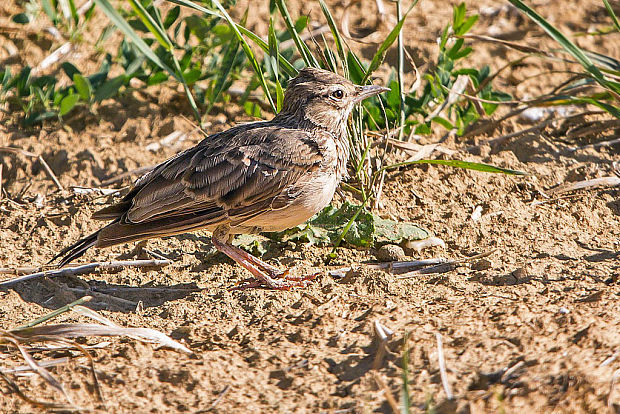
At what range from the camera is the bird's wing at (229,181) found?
190 inches

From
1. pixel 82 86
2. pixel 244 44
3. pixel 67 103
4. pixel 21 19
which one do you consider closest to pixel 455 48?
pixel 244 44

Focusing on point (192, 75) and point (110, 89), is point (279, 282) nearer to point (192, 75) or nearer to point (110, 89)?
point (192, 75)

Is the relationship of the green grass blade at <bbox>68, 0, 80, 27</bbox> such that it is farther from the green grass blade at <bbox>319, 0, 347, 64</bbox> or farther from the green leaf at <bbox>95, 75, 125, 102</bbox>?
the green grass blade at <bbox>319, 0, 347, 64</bbox>

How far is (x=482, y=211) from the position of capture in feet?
18.0

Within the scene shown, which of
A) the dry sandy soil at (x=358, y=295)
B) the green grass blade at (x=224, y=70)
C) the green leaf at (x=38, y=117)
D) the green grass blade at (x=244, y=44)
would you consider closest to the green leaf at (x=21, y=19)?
the dry sandy soil at (x=358, y=295)

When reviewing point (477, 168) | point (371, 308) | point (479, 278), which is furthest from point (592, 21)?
point (371, 308)

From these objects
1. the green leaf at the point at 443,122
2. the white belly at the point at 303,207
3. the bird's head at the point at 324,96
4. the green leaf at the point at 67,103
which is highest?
the bird's head at the point at 324,96

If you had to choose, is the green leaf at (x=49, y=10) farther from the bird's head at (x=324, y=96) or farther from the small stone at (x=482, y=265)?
the small stone at (x=482, y=265)

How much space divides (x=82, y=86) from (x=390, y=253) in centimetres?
306

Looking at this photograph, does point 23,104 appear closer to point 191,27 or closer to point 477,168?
point 191,27

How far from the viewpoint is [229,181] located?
4.83 metres

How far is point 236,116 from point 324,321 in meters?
3.14

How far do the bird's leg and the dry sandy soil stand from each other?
0.41 feet

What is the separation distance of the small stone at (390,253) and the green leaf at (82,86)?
2.94m
